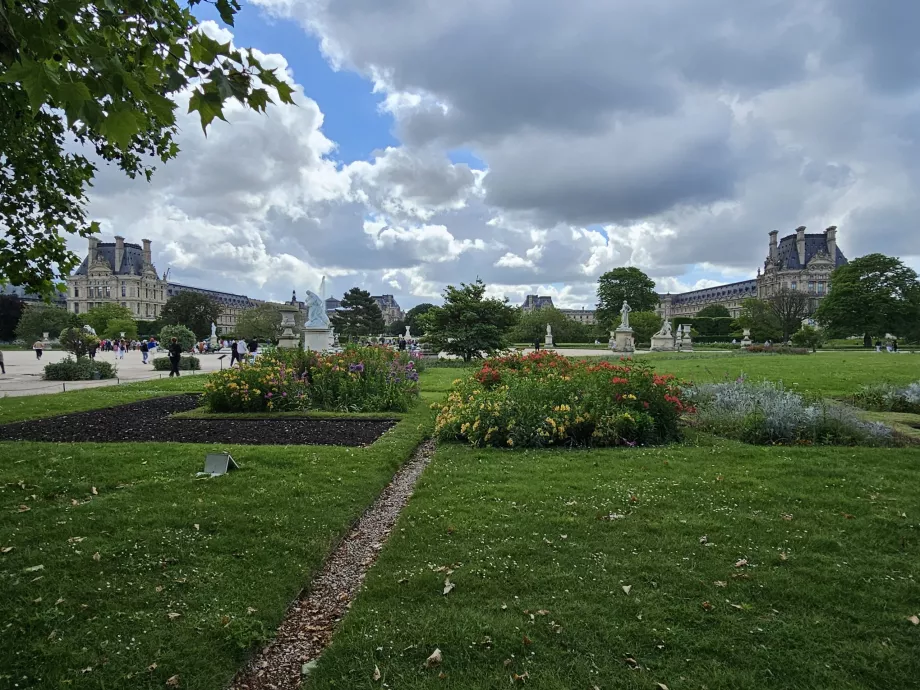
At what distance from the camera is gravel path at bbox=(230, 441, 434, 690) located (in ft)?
9.64

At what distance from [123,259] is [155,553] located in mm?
129697

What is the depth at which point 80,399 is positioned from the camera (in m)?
13.9

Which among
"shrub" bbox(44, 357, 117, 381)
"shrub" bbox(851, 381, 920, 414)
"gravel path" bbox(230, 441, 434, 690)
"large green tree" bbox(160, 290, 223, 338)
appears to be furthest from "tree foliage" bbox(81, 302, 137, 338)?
"shrub" bbox(851, 381, 920, 414)

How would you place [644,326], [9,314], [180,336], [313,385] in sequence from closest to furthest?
[313,385] < [180,336] < [644,326] < [9,314]

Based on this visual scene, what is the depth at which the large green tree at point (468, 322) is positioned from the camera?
87.3 ft

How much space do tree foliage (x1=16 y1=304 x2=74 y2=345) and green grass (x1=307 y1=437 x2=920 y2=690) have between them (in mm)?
70895

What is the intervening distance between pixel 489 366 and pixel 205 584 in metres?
8.47

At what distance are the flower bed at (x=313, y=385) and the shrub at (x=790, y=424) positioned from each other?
677 centimetres

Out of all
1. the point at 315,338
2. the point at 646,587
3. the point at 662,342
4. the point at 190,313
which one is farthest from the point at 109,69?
the point at 190,313

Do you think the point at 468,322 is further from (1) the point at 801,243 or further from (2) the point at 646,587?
(1) the point at 801,243

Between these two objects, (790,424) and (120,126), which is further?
(790,424)

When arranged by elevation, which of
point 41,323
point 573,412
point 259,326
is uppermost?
point 41,323

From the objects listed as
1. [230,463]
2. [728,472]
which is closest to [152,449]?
[230,463]

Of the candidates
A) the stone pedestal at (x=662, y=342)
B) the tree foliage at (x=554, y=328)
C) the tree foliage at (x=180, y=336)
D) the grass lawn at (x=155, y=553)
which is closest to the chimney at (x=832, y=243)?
the tree foliage at (x=554, y=328)
